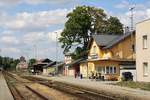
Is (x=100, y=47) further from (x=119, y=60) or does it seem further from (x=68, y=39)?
(x=68, y=39)

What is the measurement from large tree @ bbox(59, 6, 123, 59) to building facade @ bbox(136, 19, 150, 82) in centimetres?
4534

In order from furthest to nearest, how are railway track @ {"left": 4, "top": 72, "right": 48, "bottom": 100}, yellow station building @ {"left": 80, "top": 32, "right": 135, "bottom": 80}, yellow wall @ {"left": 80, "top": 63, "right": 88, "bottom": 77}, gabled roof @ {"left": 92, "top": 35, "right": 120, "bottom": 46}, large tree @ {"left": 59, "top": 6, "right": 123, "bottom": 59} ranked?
large tree @ {"left": 59, "top": 6, "right": 123, "bottom": 59} → yellow wall @ {"left": 80, "top": 63, "right": 88, "bottom": 77} → gabled roof @ {"left": 92, "top": 35, "right": 120, "bottom": 46} → yellow station building @ {"left": 80, "top": 32, "right": 135, "bottom": 80} → railway track @ {"left": 4, "top": 72, "right": 48, "bottom": 100}

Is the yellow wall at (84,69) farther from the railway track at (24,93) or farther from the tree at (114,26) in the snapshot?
the railway track at (24,93)

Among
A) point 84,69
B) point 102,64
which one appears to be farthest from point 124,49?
point 84,69

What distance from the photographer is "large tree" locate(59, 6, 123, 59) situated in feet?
318

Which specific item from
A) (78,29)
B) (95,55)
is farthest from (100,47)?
(78,29)

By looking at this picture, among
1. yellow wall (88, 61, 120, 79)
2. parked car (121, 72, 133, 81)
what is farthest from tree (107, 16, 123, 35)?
parked car (121, 72, 133, 81)

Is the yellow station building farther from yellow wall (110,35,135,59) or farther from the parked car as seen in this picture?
the parked car

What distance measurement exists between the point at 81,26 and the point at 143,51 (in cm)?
4749

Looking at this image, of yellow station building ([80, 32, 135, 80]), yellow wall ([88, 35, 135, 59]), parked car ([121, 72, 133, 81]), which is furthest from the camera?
yellow wall ([88, 35, 135, 59])

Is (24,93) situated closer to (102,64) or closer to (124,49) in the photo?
(102,64)

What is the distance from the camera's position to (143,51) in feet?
165

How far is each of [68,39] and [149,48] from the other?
50307 millimetres

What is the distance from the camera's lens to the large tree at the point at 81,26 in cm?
9700
